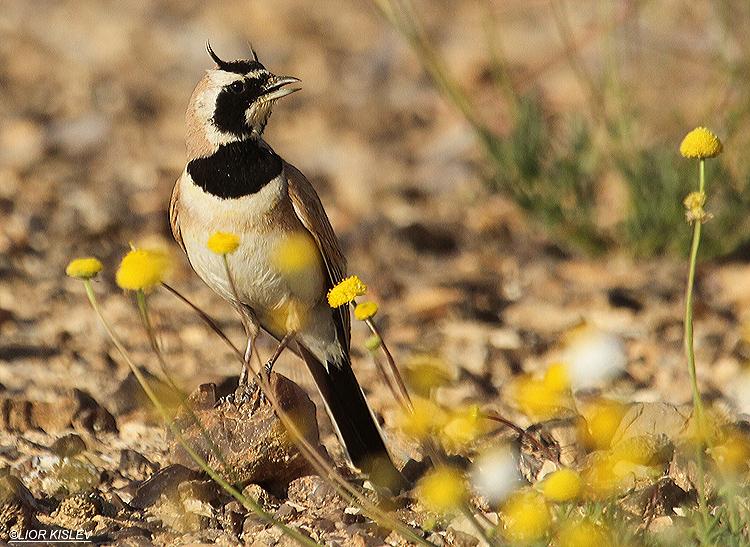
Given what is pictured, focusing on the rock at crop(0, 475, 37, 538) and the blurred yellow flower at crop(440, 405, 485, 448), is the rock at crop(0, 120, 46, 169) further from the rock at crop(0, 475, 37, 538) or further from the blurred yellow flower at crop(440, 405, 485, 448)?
the blurred yellow flower at crop(440, 405, 485, 448)

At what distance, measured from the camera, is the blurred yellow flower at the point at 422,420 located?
8.93 ft

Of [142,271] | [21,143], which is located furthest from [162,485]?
[21,143]

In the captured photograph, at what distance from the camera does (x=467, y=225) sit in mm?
6441

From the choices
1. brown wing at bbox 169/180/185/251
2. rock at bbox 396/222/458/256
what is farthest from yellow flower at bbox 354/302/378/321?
rock at bbox 396/222/458/256

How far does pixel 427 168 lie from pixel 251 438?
4.20 m

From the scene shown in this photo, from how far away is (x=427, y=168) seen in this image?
7.18 meters

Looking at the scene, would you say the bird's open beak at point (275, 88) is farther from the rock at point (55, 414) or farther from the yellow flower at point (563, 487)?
the yellow flower at point (563, 487)

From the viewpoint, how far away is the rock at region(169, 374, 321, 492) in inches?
129

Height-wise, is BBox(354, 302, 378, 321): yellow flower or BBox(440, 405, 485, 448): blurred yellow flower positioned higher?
BBox(354, 302, 378, 321): yellow flower

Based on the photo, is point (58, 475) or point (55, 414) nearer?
point (58, 475)

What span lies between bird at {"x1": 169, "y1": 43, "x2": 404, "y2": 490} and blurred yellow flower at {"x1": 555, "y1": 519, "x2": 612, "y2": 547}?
93cm

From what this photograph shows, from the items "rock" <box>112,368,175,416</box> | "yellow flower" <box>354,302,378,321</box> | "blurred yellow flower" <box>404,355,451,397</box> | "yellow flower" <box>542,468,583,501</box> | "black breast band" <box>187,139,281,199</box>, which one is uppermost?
"black breast band" <box>187,139,281,199</box>

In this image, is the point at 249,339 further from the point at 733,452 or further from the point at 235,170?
the point at 733,452

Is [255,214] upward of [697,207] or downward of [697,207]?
downward
